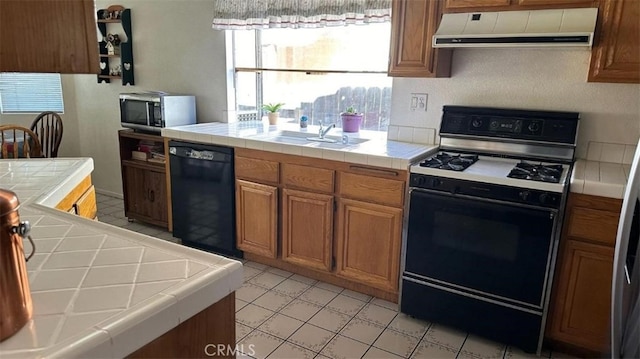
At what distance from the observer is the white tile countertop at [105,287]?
758 millimetres

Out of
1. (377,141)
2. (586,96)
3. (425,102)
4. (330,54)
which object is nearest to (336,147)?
(377,141)

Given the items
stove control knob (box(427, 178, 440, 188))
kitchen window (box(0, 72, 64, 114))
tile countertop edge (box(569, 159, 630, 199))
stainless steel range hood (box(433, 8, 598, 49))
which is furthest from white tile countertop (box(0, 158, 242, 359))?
kitchen window (box(0, 72, 64, 114))

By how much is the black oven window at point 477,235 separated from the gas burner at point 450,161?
0.80 feet

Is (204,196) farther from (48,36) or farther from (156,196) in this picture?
(48,36)

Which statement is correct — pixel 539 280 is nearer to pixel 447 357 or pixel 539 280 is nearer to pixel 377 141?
pixel 447 357

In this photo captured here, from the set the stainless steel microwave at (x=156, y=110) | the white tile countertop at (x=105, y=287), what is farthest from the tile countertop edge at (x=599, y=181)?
the stainless steel microwave at (x=156, y=110)

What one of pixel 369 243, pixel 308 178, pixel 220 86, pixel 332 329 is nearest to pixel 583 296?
pixel 369 243

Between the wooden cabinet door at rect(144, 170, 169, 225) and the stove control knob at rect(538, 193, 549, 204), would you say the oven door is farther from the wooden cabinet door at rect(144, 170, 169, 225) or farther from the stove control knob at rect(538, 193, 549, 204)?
the wooden cabinet door at rect(144, 170, 169, 225)

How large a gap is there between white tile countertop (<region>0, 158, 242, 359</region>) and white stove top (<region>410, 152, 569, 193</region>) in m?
1.45

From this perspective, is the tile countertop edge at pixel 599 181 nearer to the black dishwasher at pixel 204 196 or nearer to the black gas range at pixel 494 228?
the black gas range at pixel 494 228

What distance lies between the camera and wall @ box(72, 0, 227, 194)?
148 inches

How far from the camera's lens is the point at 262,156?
2.91 metres

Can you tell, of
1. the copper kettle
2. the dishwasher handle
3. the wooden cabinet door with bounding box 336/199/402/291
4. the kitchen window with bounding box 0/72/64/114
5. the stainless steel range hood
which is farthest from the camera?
the kitchen window with bounding box 0/72/64/114

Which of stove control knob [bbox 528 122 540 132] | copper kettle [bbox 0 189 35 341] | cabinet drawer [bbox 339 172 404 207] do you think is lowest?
cabinet drawer [bbox 339 172 404 207]
